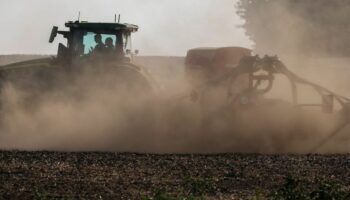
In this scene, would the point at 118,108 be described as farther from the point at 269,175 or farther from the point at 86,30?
the point at 269,175

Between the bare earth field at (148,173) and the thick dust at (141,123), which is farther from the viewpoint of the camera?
the thick dust at (141,123)

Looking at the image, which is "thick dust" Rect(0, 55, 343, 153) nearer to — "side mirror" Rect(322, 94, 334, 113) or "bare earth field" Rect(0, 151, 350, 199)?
"side mirror" Rect(322, 94, 334, 113)

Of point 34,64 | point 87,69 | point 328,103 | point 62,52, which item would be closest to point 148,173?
point 87,69

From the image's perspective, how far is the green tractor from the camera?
16.8 meters

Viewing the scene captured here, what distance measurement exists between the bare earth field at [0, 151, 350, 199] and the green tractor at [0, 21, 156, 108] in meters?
2.85

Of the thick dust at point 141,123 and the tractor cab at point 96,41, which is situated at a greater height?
the tractor cab at point 96,41

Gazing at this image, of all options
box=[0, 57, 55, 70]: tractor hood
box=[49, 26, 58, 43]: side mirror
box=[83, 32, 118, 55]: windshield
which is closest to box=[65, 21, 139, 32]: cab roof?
box=[83, 32, 118, 55]: windshield

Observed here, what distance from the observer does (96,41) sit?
56.6 ft

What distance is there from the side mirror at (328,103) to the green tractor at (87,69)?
372 cm

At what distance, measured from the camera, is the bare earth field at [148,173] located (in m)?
10.7

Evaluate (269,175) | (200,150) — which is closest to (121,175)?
(269,175)

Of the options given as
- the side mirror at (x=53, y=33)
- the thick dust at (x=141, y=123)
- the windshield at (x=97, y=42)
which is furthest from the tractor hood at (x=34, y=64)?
the windshield at (x=97, y=42)

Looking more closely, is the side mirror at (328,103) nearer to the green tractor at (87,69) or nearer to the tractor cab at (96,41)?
the green tractor at (87,69)

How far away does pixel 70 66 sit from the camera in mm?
17156
